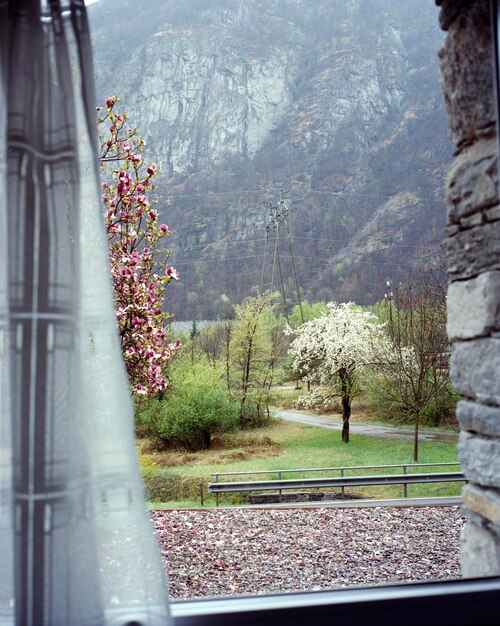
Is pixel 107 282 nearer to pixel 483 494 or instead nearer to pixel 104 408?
pixel 104 408

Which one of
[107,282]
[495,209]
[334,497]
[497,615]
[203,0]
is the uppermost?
[203,0]

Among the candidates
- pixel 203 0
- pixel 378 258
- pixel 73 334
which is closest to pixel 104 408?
pixel 73 334

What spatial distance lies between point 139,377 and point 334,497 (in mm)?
3211

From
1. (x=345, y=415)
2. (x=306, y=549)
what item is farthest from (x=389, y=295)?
(x=306, y=549)

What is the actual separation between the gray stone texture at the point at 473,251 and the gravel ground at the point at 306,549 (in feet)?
9.13

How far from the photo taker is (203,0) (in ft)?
20.8

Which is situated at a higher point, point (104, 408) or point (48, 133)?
point (48, 133)

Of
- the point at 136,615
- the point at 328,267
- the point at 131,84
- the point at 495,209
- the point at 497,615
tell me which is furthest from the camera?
the point at 328,267

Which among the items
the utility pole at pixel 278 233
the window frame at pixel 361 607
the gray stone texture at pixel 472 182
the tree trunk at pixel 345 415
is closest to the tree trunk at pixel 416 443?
the tree trunk at pixel 345 415

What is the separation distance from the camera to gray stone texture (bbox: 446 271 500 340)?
0.96m

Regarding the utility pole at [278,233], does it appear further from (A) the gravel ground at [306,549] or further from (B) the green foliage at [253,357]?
(A) the gravel ground at [306,549]

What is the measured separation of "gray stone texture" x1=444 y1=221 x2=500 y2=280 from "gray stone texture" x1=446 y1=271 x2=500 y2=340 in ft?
0.06

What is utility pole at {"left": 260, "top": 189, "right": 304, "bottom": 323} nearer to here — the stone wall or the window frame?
the stone wall

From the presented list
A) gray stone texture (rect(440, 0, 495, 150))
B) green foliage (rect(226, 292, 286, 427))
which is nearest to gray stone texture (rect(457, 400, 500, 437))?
gray stone texture (rect(440, 0, 495, 150))
